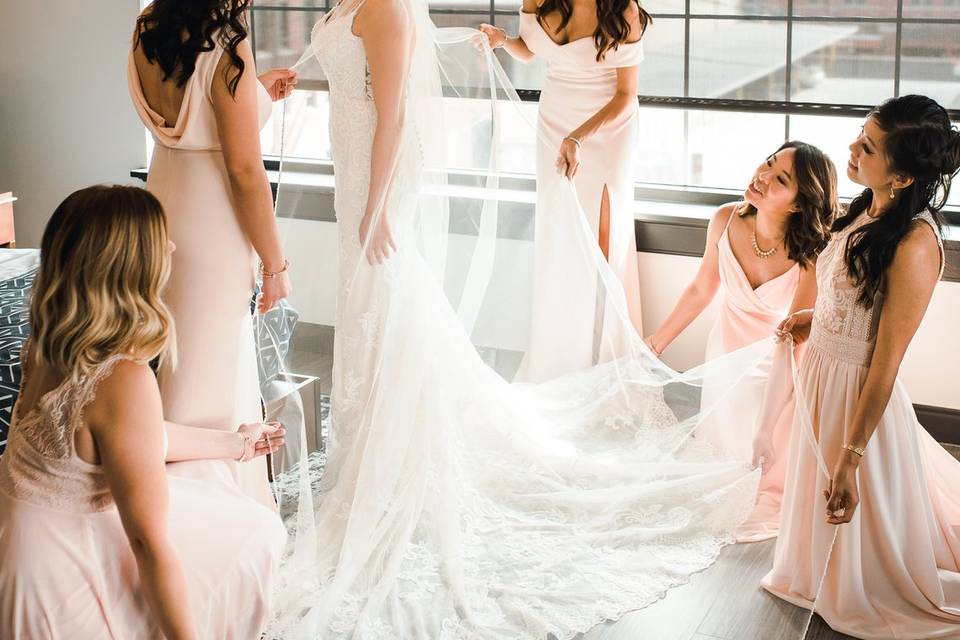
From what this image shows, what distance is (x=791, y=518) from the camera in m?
2.62

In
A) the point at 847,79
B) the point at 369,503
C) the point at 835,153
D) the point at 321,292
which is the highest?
the point at 847,79

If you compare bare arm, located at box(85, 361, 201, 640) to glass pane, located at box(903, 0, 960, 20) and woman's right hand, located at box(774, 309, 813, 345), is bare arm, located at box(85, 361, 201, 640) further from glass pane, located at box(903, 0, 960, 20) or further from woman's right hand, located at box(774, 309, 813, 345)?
glass pane, located at box(903, 0, 960, 20)

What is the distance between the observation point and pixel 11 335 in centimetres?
284

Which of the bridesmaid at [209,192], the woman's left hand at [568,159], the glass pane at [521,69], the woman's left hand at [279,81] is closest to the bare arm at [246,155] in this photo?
the bridesmaid at [209,192]

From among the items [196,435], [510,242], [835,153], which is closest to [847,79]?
[835,153]

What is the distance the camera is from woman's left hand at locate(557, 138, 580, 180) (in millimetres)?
3270

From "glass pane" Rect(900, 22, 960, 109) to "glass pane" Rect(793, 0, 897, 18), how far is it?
93mm

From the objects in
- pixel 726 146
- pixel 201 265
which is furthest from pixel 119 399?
pixel 726 146

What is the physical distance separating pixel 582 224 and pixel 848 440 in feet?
3.62

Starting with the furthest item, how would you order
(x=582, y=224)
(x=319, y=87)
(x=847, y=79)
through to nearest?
(x=847, y=79) → (x=582, y=224) → (x=319, y=87)

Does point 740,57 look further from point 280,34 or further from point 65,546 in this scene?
point 65,546

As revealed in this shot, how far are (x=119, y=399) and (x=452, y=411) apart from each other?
1210 millimetres

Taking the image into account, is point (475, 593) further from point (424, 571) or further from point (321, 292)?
point (321, 292)

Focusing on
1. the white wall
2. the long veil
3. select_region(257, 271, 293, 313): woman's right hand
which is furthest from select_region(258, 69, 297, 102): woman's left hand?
the white wall
